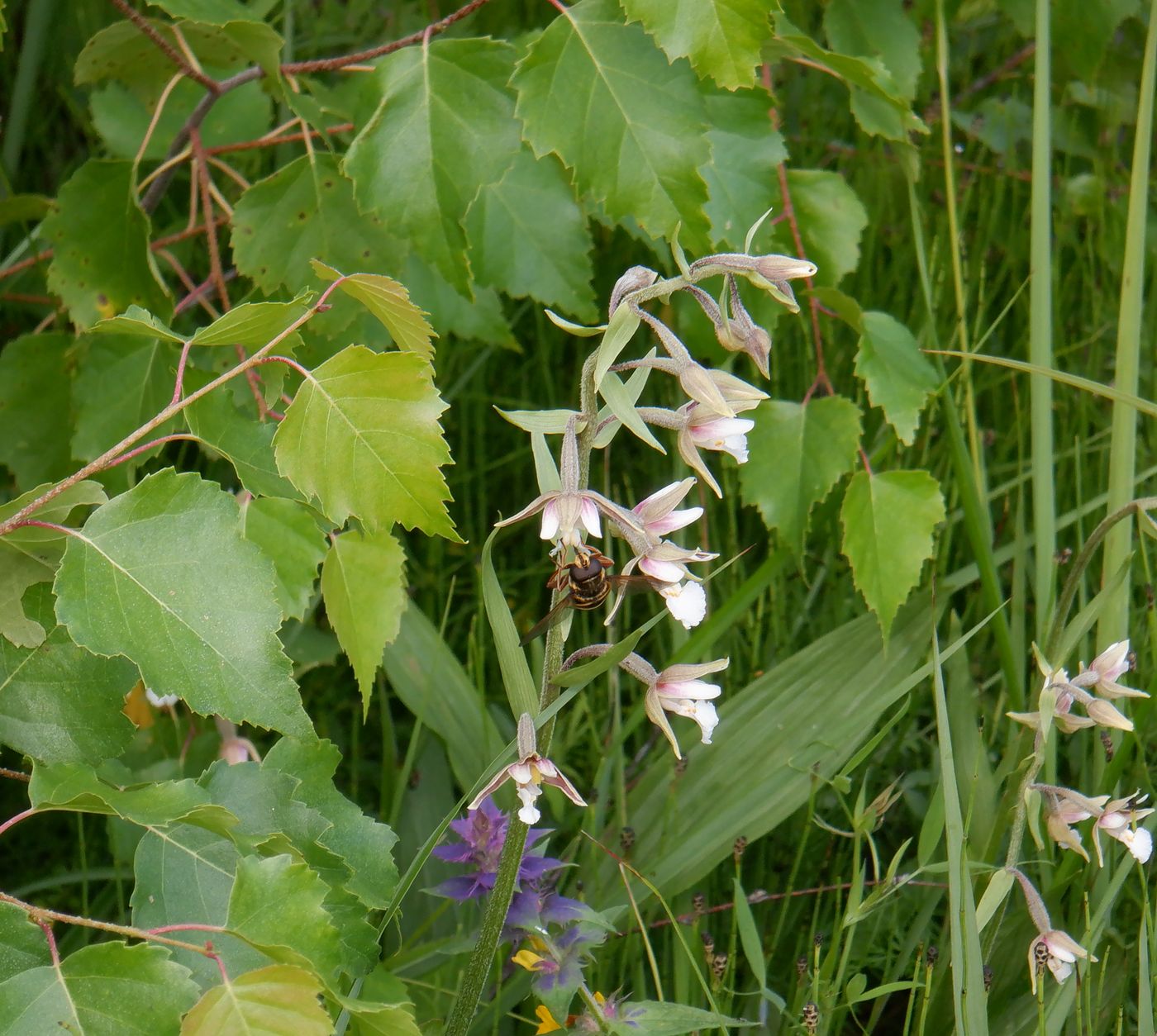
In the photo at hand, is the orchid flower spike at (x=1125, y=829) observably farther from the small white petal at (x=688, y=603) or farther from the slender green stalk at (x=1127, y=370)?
the small white petal at (x=688, y=603)

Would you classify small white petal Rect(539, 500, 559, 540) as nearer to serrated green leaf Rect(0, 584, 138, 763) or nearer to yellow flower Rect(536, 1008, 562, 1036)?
serrated green leaf Rect(0, 584, 138, 763)

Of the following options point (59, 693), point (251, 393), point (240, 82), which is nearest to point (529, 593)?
point (251, 393)

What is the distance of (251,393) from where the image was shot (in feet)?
4.42

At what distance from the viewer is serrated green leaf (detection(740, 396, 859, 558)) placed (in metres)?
1.44

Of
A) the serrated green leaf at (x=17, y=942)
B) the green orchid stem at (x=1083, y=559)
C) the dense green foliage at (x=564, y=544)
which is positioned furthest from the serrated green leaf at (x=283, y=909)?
the green orchid stem at (x=1083, y=559)

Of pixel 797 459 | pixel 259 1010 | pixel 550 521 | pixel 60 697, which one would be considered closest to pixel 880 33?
pixel 797 459

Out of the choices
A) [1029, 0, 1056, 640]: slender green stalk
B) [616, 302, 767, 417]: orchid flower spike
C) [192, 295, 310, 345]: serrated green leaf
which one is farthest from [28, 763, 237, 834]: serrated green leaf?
[1029, 0, 1056, 640]: slender green stalk

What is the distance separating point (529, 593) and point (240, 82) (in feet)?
2.92

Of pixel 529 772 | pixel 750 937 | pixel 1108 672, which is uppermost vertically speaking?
pixel 529 772

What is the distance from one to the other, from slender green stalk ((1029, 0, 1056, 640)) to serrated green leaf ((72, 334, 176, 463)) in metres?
0.99

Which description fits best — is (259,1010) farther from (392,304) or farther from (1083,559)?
(1083,559)

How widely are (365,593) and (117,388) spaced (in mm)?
461

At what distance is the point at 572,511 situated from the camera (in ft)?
2.87

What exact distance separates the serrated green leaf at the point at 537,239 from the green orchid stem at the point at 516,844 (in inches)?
17.8
